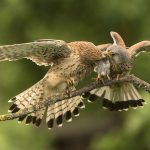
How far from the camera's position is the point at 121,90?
27.7 ft

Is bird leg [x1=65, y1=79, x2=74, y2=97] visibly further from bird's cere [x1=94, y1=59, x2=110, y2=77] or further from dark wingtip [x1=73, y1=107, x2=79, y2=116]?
dark wingtip [x1=73, y1=107, x2=79, y2=116]

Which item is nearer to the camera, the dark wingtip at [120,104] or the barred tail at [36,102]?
the barred tail at [36,102]

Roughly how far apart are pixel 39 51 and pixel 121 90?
1065 millimetres

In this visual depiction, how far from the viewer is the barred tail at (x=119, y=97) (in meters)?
8.37

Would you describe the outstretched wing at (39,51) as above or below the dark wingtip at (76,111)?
above

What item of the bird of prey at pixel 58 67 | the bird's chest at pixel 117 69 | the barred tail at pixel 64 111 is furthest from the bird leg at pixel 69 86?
the barred tail at pixel 64 111

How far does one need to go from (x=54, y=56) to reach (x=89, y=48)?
1.10ft

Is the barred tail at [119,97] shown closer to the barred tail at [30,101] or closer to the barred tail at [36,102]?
the barred tail at [36,102]

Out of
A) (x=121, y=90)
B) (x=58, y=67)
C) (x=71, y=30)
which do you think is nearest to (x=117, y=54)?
(x=58, y=67)

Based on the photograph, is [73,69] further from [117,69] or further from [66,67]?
[117,69]

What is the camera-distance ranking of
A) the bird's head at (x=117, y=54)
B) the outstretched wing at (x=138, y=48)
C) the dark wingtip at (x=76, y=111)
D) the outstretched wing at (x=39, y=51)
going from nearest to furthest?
the outstretched wing at (x=39, y=51)
the bird's head at (x=117, y=54)
the outstretched wing at (x=138, y=48)
the dark wingtip at (x=76, y=111)

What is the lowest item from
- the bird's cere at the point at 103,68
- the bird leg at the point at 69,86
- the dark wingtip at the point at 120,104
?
the dark wingtip at the point at 120,104

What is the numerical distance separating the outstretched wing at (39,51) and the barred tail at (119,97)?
561mm

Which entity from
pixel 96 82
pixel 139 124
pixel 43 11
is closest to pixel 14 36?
pixel 43 11
